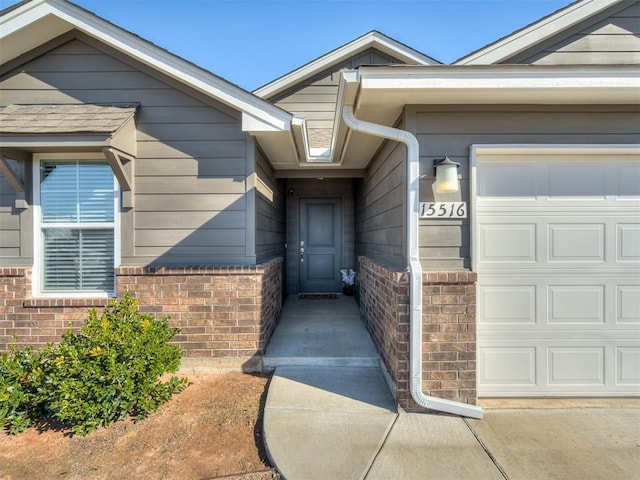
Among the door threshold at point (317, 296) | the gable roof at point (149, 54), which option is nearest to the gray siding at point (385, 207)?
the gable roof at point (149, 54)

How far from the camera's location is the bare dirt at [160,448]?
2109 mm

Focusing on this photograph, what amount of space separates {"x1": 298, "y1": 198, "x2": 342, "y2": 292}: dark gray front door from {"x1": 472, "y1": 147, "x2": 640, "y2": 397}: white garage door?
4106 millimetres

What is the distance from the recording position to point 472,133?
278 centimetres

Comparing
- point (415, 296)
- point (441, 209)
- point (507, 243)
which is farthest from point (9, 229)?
point (507, 243)

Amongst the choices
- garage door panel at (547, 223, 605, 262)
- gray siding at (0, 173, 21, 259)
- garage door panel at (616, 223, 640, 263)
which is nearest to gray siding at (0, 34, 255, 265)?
gray siding at (0, 173, 21, 259)

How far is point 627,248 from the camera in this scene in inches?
113

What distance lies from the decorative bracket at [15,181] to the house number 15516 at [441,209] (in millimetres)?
4108

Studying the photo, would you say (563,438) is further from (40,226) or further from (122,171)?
(40,226)

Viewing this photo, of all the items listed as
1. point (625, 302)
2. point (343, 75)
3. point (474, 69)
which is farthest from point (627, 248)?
point (343, 75)

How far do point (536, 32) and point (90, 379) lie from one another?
472 cm

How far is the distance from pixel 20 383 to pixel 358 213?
5.03 metres

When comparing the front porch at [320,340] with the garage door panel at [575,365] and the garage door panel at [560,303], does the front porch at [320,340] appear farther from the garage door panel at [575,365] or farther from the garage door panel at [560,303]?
the garage door panel at [575,365]

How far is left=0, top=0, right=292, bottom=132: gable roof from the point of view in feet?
11.1

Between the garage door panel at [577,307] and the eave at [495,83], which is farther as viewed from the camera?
the garage door panel at [577,307]
